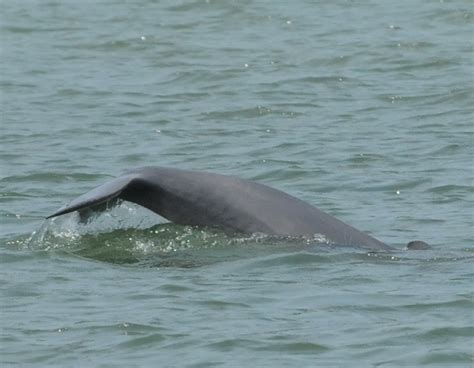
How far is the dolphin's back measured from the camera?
419 inches

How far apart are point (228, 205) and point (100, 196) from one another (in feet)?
3.20

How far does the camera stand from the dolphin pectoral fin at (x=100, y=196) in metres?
10.2

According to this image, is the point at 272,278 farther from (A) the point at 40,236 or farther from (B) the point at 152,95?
(B) the point at 152,95

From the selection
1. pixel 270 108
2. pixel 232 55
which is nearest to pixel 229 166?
pixel 270 108

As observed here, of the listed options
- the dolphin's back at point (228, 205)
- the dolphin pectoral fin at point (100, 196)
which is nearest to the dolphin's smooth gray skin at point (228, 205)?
the dolphin's back at point (228, 205)

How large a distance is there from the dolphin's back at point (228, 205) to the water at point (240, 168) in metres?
0.14

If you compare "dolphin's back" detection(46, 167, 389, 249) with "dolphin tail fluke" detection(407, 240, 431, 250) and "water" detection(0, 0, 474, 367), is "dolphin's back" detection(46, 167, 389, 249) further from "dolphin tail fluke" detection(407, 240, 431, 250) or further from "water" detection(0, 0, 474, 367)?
"dolphin tail fluke" detection(407, 240, 431, 250)

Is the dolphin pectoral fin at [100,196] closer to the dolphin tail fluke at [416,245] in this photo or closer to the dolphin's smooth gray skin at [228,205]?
the dolphin's smooth gray skin at [228,205]

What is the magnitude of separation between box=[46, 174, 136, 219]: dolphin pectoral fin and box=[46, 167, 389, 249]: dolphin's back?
0.13 metres

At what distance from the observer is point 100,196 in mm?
10234

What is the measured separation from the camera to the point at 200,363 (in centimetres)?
845

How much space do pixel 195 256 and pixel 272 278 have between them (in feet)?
2.72

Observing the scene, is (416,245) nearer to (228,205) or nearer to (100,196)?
(228,205)

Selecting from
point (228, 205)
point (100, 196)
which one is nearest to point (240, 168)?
point (228, 205)
